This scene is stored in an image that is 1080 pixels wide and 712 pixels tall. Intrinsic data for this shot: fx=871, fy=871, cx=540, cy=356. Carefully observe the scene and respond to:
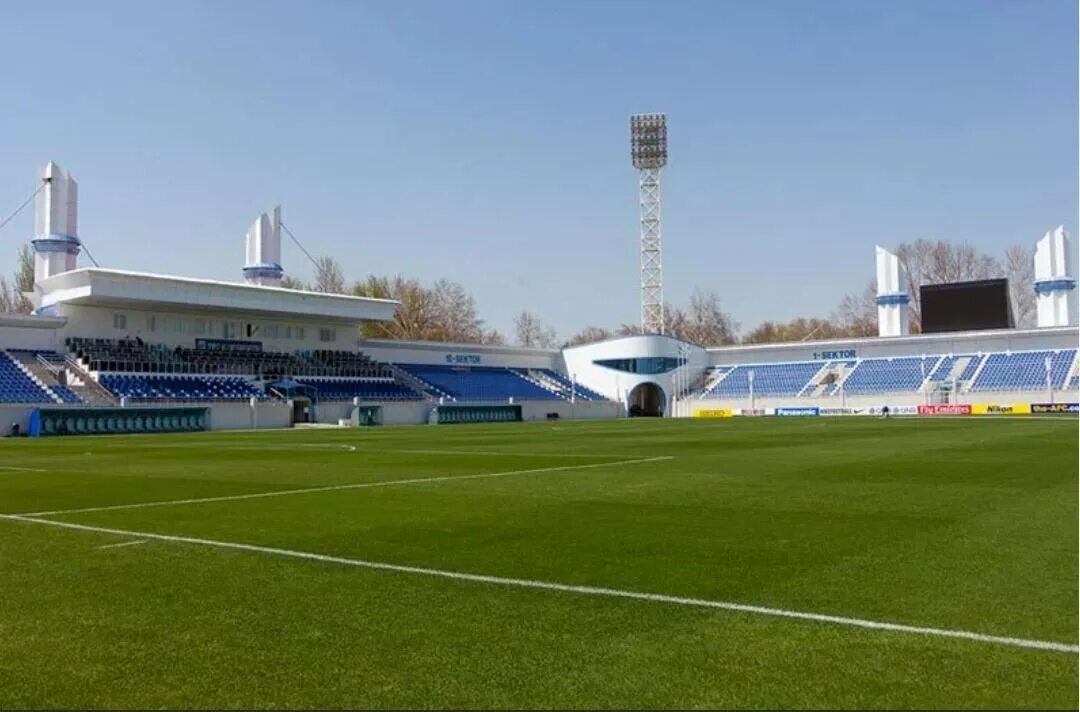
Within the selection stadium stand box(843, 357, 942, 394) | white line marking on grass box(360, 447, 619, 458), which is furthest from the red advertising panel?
white line marking on grass box(360, 447, 619, 458)

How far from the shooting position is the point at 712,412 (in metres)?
72.1

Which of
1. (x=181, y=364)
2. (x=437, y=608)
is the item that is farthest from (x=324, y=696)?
(x=181, y=364)

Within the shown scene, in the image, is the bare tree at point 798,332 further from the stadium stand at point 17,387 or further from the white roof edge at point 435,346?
the stadium stand at point 17,387

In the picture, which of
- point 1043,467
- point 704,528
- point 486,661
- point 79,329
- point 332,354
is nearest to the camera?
point 486,661

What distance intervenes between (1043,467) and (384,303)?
180 ft

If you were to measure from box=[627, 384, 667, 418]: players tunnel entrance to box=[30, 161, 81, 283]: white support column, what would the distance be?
149 ft

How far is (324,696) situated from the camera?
411 centimetres

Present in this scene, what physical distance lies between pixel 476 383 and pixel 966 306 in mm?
39254

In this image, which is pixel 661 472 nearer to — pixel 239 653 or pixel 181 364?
pixel 239 653

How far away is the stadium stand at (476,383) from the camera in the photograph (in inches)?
2701

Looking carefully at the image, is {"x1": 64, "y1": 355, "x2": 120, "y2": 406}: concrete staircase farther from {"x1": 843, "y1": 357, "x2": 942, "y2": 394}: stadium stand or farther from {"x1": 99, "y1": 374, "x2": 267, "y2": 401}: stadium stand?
{"x1": 843, "y1": 357, "x2": 942, "y2": 394}: stadium stand

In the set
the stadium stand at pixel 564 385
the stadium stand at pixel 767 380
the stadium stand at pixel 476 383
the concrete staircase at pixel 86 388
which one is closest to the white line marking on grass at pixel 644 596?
the concrete staircase at pixel 86 388

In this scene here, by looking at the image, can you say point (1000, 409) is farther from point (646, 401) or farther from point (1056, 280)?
point (646, 401)

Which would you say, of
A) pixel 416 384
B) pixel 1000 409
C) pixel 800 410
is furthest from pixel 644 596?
pixel 800 410
